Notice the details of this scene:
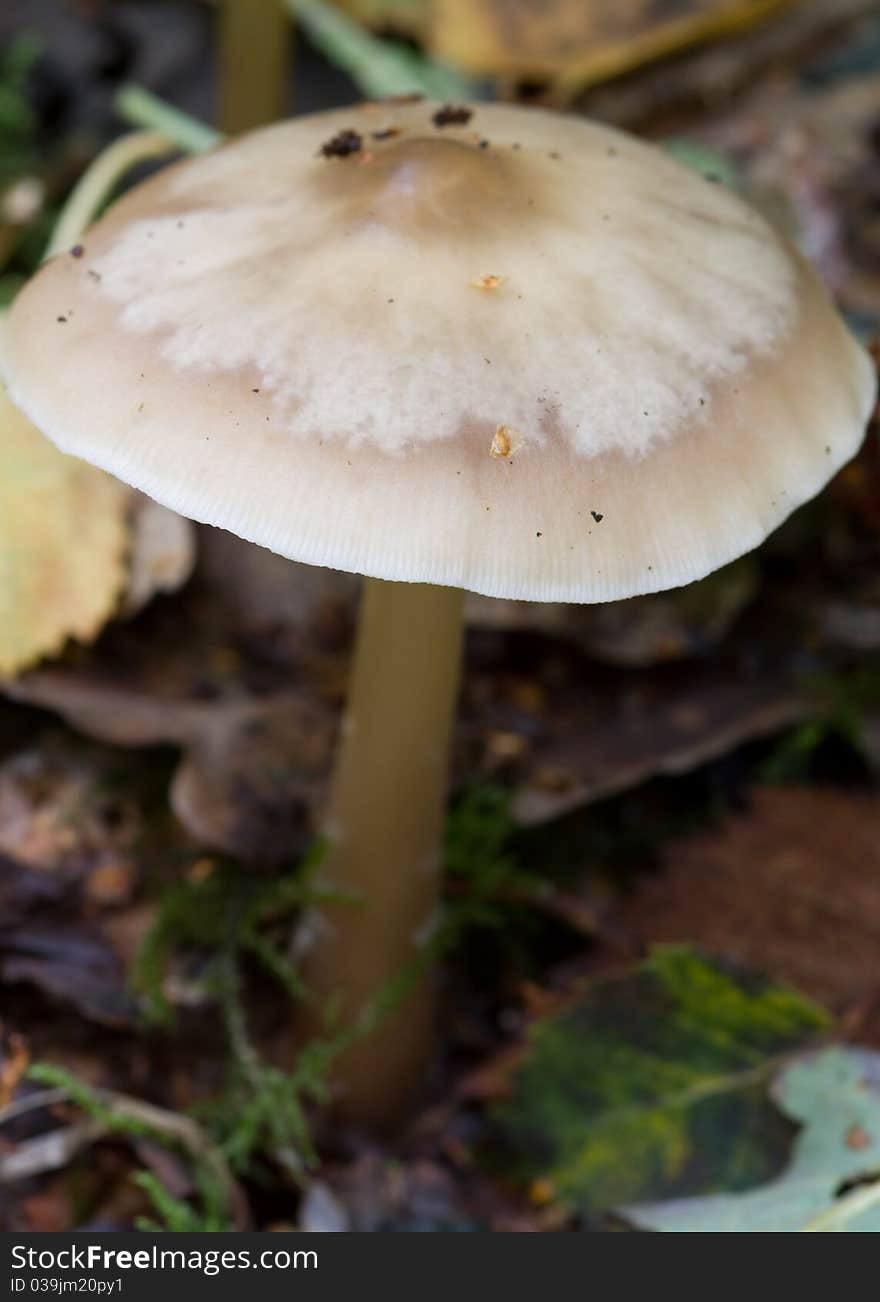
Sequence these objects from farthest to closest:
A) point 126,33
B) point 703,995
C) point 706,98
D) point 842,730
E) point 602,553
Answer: point 126,33, point 706,98, point 842,730, point 703,995, point 602,553

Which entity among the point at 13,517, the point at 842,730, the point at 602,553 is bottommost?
the point at 842,730

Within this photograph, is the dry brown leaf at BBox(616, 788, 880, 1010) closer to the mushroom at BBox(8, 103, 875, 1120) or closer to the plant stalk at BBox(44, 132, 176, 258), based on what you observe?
the mushroom at BBox(8, 103, 875, 1120)

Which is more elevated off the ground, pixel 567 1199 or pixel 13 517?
pixel 13 517

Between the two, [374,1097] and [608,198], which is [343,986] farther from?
[608,198]

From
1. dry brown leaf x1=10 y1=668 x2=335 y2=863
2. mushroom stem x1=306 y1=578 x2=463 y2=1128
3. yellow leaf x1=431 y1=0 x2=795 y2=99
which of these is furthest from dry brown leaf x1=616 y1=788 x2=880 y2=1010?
yellow leaf x1=431 y1=0 x2=795 y2=99

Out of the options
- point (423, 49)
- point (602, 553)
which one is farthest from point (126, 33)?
point (602, 553)

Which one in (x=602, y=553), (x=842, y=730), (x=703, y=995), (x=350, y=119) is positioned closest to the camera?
(x=602, y=553)

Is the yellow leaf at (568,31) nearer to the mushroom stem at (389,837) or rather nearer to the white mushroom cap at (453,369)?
the white mushroom cap at (453,369)
